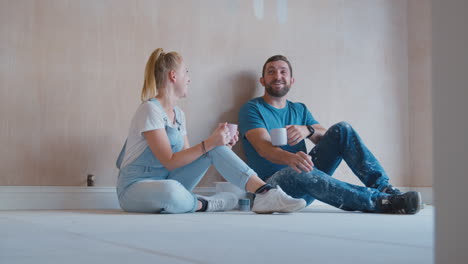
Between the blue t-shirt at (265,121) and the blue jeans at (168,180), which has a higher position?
the blue t-shirt at (265,121)

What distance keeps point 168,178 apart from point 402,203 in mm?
1017

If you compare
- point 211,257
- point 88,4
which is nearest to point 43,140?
point 88,4

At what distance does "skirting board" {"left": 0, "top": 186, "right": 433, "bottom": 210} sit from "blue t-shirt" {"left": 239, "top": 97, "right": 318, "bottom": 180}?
75 centimetres

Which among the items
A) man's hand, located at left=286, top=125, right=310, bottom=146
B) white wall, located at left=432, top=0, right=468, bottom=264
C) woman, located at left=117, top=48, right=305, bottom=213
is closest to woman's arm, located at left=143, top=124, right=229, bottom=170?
woman, located at left=117, top=48, right=305, bottom=213

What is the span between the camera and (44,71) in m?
2.83

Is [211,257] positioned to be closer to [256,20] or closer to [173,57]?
[173,57]

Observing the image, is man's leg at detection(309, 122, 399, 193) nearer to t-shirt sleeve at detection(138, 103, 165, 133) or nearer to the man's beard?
the man's beard

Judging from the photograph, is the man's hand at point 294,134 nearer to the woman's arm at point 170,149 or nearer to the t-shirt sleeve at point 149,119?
the woman's arm at point 170,149

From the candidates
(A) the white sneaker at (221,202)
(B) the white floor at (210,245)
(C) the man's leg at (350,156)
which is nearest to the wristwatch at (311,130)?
(C) the man's leg at (350,156)

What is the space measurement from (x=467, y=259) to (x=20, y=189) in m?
2.59

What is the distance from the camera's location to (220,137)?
92.9 inches

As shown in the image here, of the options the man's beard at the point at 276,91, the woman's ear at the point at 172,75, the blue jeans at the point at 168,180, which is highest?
the woman's ear at the point at 172,75

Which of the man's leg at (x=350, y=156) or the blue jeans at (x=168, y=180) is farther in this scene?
the man's leg at (x=350, y=156)

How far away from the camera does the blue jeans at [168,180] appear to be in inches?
92.3
